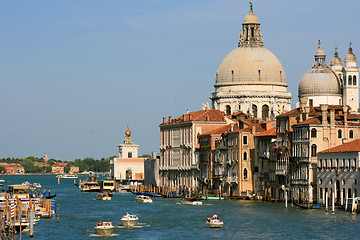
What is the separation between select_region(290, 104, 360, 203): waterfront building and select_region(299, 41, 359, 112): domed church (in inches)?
1459

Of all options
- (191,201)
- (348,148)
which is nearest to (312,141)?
(348,148)

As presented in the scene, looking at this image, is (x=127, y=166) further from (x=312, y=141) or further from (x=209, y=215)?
(x=209, y=215)

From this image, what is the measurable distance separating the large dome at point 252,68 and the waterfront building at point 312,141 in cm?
4560

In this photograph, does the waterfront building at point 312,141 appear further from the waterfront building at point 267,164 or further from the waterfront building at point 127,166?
the waterfront building at point 127,166

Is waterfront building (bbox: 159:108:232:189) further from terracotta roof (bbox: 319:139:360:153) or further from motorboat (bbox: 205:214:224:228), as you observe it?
motorboat (bbox: 205:214:224:228)

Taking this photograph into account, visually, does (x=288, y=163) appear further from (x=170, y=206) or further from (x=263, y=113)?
(x=263, y=113)

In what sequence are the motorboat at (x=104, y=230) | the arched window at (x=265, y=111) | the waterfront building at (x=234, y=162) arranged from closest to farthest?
the motorboat at (x=104, y=230) → the waterfront building at (x=234, y=162) → the arched window at (x=265, y=111)

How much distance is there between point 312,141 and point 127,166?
74.7 m

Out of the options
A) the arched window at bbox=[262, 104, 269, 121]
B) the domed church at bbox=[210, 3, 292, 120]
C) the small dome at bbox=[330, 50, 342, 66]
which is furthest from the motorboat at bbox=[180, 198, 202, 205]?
the small dome at bbox=[330, 50, 342, 66]

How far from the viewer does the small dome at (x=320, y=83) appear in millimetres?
119562

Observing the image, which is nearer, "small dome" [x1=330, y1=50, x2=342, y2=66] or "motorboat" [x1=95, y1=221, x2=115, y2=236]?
"motorboat" [x1=95, y1=221, x2=115, y2=236]

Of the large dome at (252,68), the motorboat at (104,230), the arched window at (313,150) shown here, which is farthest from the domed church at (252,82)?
the motorboat at (104,230)

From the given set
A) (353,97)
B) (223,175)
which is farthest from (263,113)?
(223,175)

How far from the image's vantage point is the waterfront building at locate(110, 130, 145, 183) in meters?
150
